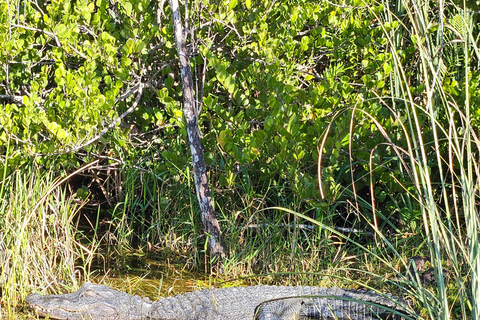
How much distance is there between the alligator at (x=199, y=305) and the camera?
3.29 meters

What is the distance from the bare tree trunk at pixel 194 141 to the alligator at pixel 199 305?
0.52 meters

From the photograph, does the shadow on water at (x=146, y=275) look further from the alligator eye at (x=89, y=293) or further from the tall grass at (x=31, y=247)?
the alligator eye at (x=89, y=293)

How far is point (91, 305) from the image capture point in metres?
3.32

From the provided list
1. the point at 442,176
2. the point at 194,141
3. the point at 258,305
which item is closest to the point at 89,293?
the point at 258,305

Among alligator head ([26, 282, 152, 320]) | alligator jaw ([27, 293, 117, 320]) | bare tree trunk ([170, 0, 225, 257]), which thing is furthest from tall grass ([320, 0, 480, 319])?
alligator jaw ([27, 293, 117, 320])

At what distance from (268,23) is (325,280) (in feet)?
6.89

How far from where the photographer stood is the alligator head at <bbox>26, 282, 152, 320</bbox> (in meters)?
3.24

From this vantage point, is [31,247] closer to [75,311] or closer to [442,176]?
[75,311]

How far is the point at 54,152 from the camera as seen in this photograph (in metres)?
3.82

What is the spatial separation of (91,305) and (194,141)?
1328 mm

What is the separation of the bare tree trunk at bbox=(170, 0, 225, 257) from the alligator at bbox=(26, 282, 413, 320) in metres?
0.52

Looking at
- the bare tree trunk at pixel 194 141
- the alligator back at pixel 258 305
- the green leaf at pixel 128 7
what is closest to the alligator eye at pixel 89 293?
the alligator back at pixel 258 305

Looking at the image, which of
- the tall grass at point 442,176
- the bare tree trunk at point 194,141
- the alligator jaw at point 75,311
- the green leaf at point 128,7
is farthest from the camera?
the green leaf at point 128,7

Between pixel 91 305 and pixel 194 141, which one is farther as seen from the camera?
pixel 194 141
